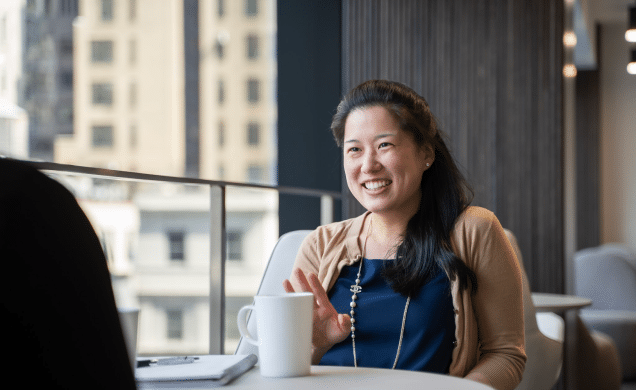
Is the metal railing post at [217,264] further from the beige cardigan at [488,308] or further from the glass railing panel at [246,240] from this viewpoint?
the glass railing panel at [246,240]

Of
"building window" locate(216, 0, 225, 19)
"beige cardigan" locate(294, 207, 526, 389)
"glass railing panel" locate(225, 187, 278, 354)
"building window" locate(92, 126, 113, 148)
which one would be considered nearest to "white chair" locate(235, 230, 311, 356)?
"beige cardigan" locate(294, 207, 526, 389)

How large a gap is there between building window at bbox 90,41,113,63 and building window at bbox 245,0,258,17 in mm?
7966

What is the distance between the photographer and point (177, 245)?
117ft

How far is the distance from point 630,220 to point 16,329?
7159 millimetres

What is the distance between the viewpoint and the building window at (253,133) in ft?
122

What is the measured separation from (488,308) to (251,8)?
38.5 m

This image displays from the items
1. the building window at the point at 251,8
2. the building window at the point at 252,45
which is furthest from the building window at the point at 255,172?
the building window at the point at 251,8

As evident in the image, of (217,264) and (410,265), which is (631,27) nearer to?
(217,264)

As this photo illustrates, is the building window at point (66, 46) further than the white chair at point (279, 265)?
Yes

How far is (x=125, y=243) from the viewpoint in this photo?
36.2 meters

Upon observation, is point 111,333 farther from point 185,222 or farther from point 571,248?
point 185,222

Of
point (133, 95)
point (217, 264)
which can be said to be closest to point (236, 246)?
point (133, 95)

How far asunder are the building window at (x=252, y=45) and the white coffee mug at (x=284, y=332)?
123 ft

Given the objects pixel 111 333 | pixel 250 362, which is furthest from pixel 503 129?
pixel 111 333
